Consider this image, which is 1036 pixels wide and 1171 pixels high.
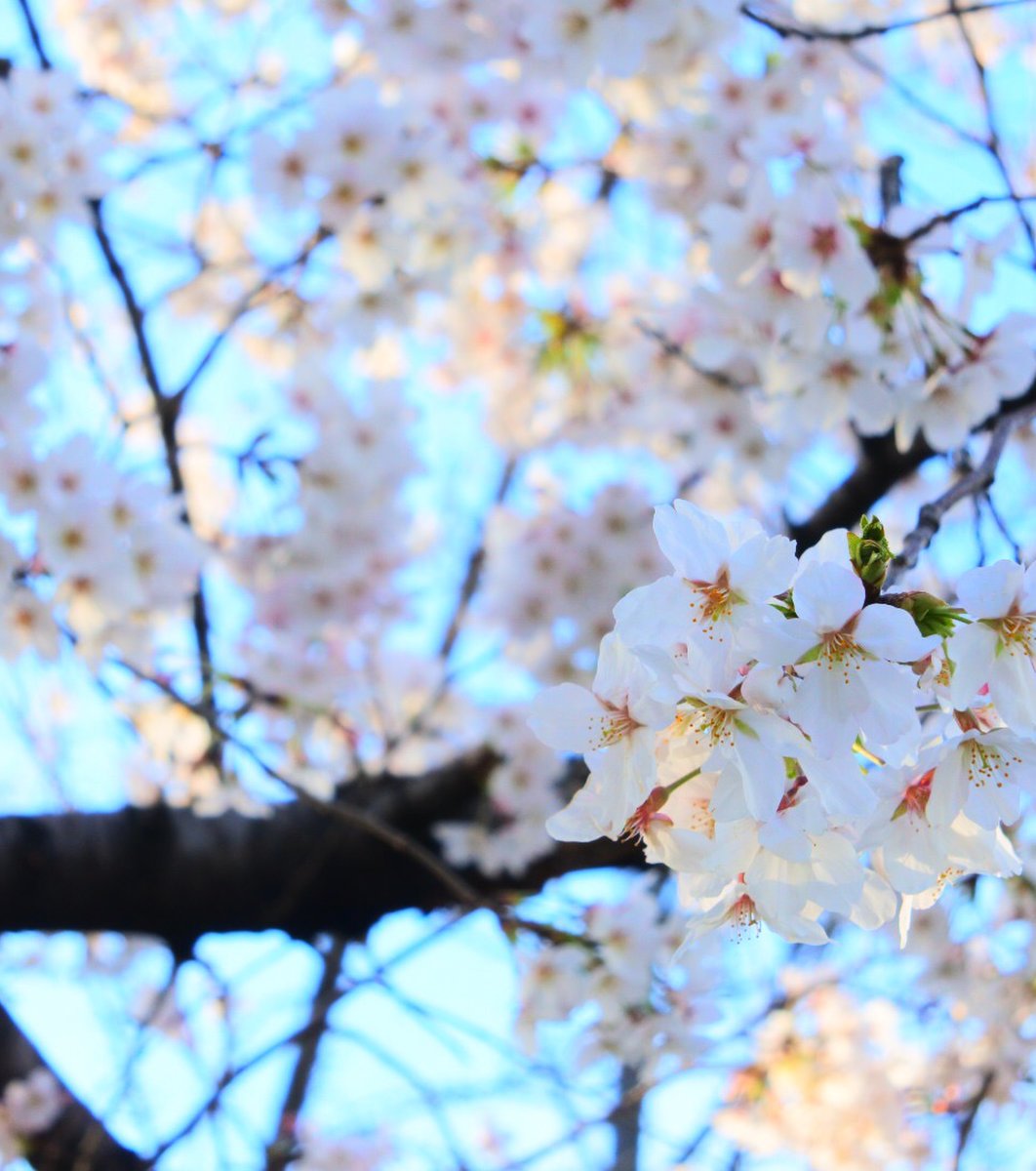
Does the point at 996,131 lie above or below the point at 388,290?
below

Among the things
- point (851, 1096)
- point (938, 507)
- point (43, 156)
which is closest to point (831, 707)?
point (938, 507)

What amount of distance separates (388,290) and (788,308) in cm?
135

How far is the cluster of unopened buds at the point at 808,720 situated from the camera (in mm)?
688

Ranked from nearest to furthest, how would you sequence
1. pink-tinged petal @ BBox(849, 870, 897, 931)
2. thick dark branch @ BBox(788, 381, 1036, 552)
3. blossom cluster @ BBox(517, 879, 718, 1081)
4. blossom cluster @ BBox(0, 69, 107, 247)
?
pink-tinged petal @ BBox(849, 870, 897, 931) < blossom cluster @ BBox(517, 879, 718, 1081) < blossom cluster @ BBox(0, 69, 107, 247) < thick dark branch @ BBox(788, 381, 1036, 552)

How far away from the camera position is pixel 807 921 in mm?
777

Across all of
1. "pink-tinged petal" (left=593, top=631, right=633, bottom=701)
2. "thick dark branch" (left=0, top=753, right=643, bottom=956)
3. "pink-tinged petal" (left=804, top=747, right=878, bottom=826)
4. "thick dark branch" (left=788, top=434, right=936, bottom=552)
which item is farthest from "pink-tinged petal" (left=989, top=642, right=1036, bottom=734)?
"thick dark branch" (left=788, top=434, right=936, bottom=552)

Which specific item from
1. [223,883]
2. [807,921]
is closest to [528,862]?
[223,883]

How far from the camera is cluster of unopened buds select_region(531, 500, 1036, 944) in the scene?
0.69 meters

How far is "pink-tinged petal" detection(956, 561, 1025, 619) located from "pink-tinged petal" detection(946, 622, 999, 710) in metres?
0.02

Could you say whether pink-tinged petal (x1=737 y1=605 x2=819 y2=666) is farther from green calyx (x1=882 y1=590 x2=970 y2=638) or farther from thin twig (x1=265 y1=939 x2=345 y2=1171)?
thin twig (x1=265 y1=939 x2=345 y2=1171)

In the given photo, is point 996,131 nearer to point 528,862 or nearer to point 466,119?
point 528,862

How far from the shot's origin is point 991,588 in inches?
28.6

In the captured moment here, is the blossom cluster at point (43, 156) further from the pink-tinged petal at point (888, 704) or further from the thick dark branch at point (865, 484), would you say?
the pink-tinged petal at point (888, 704)

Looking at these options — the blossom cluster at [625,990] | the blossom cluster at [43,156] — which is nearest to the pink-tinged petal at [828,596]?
the blossom cluster at [625,990]
